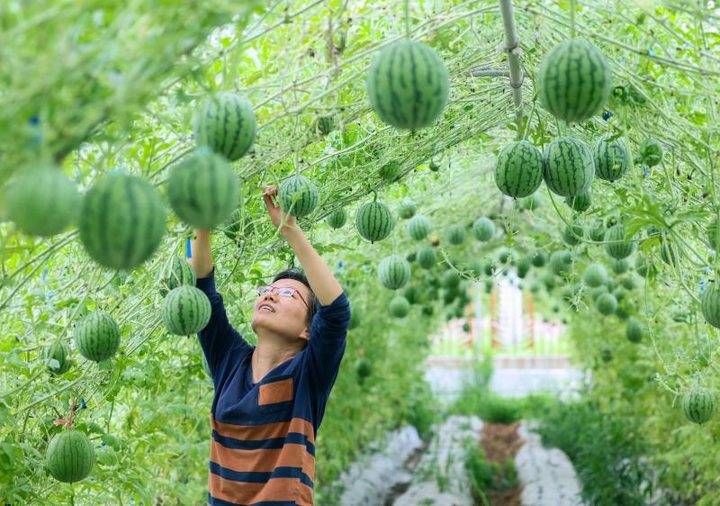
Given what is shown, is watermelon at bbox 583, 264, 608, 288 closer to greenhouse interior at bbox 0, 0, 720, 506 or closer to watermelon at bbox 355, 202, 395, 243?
greenhouse interior at bbox 0, 0, 720, 506

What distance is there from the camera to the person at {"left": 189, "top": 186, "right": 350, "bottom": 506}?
3506 mm

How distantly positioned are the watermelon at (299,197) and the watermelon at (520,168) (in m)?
0.62

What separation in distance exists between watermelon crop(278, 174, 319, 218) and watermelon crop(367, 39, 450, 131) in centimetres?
102

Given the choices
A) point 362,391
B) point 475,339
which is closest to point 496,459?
point 362,391

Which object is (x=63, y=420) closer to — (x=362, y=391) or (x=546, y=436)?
(x=362, y=391)

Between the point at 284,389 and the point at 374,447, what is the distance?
301 inches

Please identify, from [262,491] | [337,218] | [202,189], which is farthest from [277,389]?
[202,189]

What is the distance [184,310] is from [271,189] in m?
0.54

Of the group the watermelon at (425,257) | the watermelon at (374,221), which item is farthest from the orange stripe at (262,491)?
the watermelon at (425,257)

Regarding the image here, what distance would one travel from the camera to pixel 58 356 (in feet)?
12.1

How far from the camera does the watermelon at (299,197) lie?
132 inches

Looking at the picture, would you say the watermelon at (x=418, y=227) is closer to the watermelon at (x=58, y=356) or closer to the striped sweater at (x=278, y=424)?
the striped sweater at (x=278, y=424)

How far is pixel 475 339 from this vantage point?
76.2ft

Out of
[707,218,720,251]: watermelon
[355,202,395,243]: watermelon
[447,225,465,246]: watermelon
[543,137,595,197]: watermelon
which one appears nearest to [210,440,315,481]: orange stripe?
[355,202,395,243]: watermelon
